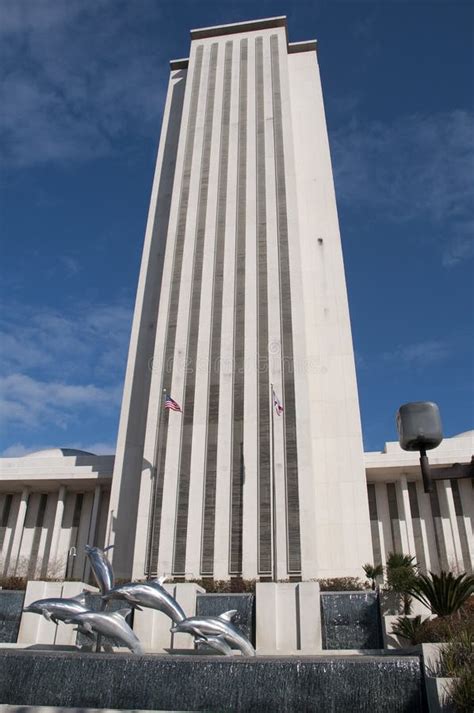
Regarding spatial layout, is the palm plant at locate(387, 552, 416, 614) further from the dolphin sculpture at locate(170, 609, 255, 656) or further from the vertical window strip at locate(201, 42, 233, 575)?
the vertical window strip at locate(201, 42, 233, 575)

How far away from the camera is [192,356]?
37.9 m

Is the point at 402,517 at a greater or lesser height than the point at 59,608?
greater

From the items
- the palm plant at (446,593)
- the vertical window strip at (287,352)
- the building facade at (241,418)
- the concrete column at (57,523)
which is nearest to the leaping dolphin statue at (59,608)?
the palm plant at (446,593)

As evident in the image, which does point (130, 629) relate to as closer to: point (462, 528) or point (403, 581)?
point (403, 581)

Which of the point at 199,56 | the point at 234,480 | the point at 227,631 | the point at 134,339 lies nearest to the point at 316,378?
the point at 234,480

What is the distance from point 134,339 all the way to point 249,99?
2255 cm

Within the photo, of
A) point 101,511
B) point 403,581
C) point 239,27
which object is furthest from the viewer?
point 239,27

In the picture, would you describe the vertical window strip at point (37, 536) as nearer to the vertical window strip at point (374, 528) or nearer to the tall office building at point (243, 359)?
the tall office building at point (243, 359)

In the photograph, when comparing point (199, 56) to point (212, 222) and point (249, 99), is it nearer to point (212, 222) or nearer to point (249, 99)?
point (249, 99)

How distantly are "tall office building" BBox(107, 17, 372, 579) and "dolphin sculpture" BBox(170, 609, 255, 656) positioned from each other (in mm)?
14520

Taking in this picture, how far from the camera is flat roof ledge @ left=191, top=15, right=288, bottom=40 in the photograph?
52.6m

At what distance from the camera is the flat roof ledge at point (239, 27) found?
52.6m

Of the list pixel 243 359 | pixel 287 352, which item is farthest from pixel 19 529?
pixel 287 352

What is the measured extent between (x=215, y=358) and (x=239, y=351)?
1.59m
